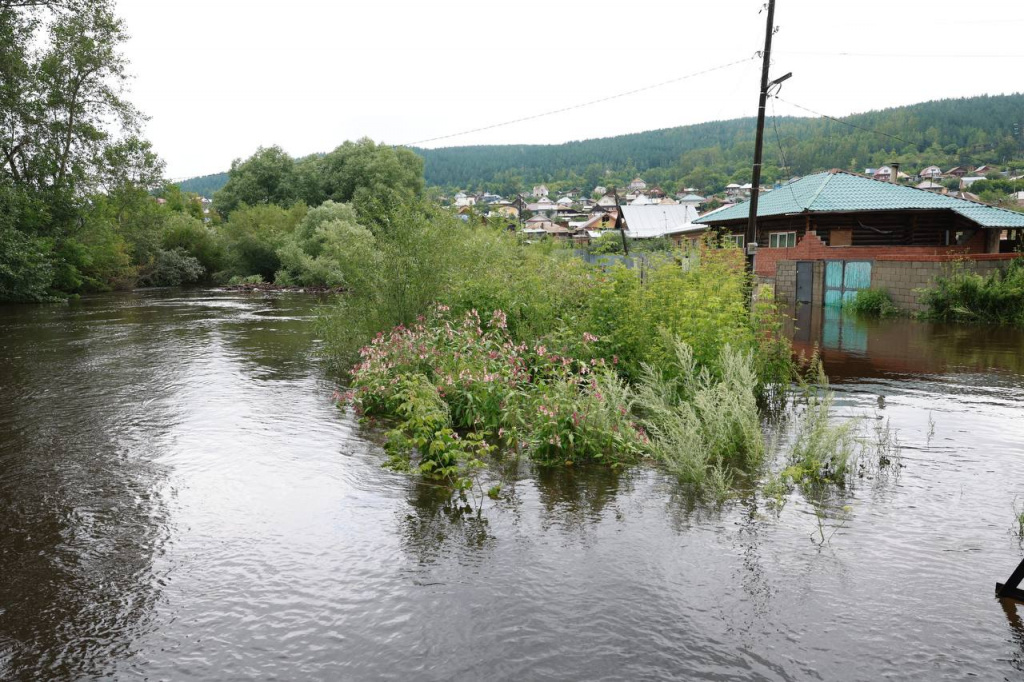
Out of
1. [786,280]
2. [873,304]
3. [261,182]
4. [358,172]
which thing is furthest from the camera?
[261,182]

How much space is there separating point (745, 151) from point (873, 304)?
103m

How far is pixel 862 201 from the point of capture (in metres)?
29.0

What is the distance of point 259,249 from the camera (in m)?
45.2

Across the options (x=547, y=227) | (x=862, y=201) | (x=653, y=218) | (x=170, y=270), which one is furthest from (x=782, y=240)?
(x=547, y=227)

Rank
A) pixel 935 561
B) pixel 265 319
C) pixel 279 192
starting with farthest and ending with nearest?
pixel 279 192 → pixel 265 319 → pixel 935 561

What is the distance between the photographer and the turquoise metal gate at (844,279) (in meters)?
26.2

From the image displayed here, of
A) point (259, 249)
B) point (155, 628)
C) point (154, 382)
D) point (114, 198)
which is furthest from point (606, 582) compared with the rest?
point (259, 249)

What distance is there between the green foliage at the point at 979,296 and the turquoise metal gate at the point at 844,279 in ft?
12.2

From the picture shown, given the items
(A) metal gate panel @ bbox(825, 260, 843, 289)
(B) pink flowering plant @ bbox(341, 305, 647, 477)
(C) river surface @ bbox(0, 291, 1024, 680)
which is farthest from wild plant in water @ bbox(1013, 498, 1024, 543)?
(A) metal gate panel @ bbox(825, 260, 843, 289)

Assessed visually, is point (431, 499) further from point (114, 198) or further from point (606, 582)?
point (114, 198)

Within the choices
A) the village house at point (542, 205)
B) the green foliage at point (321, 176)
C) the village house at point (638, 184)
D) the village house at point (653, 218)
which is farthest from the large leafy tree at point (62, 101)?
the village house at point (542, 205)

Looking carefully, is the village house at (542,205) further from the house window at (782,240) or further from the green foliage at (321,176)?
the house window at (782,240)

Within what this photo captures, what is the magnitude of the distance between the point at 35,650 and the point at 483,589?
2.69 metres

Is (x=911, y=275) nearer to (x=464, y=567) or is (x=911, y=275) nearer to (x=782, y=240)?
(x=782, y=240)
